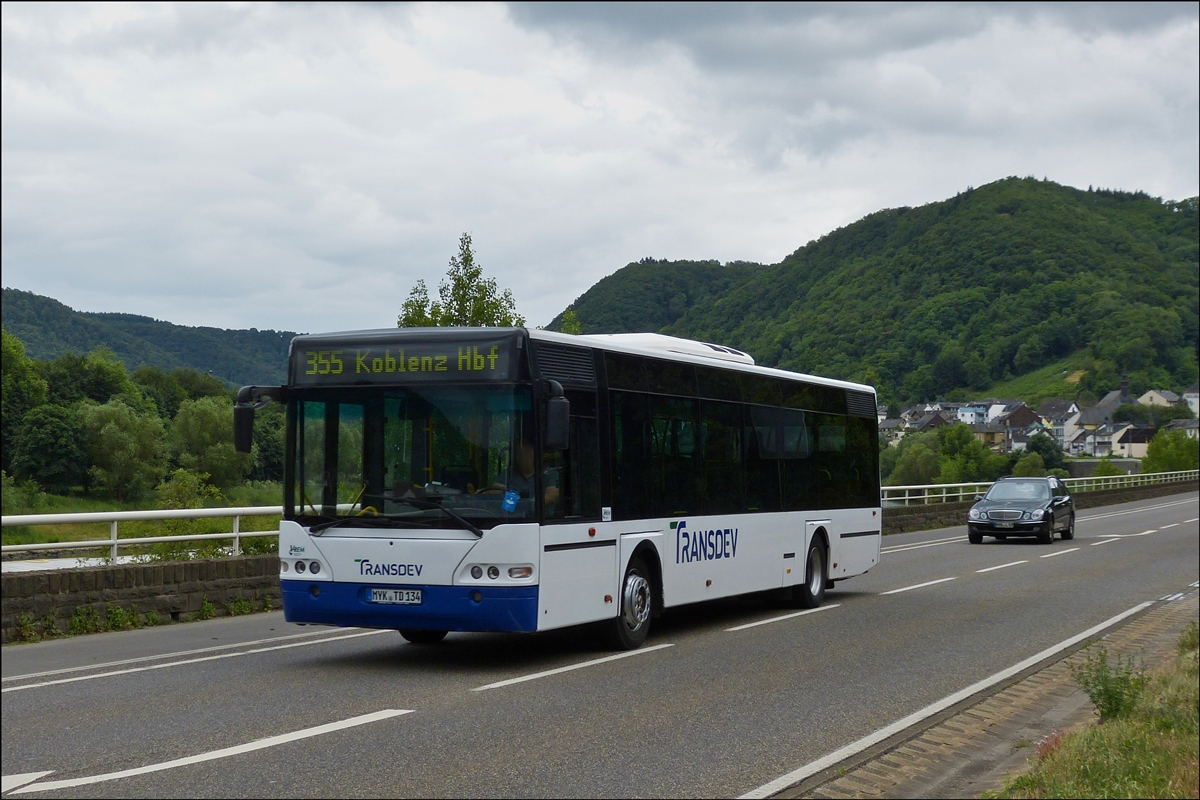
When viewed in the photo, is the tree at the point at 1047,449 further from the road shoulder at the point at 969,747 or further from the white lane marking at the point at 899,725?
the road shoulder at the point at 969,747

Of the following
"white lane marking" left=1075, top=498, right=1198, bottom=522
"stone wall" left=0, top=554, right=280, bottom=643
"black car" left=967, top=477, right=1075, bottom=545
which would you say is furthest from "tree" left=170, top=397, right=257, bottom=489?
"white lane marking" left=1075, top=498, right=1198, bottom=522

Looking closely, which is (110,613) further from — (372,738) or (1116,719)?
(1116,719)

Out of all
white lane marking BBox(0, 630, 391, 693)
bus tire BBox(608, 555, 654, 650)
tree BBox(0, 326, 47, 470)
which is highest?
tree BBox(0, 326, 47, 470)

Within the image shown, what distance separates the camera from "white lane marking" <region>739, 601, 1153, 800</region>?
664 centimetres

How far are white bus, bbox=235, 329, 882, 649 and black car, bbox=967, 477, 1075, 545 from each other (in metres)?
20.5

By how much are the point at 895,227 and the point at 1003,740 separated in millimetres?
75970

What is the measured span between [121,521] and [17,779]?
7.19m

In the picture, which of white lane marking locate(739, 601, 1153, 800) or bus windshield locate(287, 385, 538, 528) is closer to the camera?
white lane marking locate(739, 601, 1153, 800)

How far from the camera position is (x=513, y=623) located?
10.1 m

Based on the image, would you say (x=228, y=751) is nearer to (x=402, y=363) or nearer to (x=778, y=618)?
(x=402, y=363)

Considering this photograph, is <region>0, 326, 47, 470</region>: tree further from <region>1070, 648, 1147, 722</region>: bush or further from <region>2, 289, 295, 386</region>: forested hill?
<region>1070, 648, 1147, 722</region>: bush

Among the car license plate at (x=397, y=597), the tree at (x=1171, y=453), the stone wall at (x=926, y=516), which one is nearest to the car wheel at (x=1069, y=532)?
Answer: the stone wall at (x=926, y=516)

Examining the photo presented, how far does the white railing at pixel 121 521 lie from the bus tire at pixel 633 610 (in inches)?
127

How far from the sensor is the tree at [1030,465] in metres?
79.6
